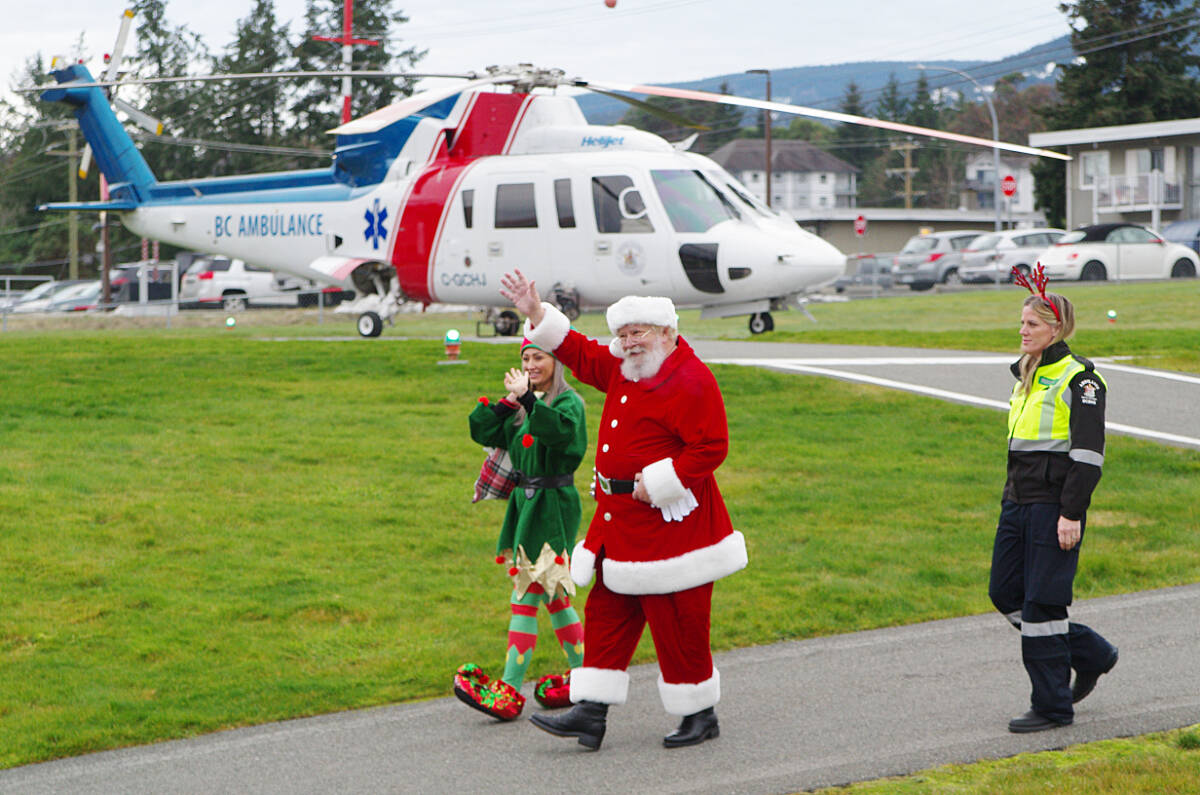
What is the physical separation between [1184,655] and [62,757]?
5080 mm

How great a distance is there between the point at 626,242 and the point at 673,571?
14.3m

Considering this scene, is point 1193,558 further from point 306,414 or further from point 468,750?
point 306,414

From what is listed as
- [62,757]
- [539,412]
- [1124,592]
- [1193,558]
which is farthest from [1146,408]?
[62,757]

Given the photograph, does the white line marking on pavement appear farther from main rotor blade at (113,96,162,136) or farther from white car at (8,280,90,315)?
white car at (8,280,90,315)

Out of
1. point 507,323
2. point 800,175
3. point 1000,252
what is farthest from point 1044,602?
point 800,175

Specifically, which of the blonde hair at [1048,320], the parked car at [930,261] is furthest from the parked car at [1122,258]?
the blonde hair at [1048,320]

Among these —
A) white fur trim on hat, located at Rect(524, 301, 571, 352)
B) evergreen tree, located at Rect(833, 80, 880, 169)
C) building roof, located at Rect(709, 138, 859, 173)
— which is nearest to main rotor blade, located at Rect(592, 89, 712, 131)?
white fur trim on hat, located at Rect(524, 301, 571, 352)

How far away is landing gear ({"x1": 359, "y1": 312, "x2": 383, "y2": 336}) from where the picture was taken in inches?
880

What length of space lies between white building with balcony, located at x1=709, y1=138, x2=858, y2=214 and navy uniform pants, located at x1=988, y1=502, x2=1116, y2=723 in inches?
4986

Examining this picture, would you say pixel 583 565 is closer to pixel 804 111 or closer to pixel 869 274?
pixel 804 111

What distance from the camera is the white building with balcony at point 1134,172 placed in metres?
49.1

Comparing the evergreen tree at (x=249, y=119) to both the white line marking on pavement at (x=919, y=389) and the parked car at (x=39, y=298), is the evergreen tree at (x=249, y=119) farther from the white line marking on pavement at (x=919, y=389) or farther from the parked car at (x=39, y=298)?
the white line marking on pavement at (x=919, y=389)

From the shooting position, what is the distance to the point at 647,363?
560 centimetres

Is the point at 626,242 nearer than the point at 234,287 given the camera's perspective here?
Yes
